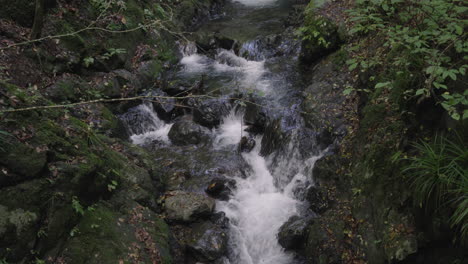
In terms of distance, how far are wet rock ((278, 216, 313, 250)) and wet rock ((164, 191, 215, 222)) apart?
1.63 m

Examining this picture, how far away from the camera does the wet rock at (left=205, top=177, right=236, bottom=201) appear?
7.42 meters

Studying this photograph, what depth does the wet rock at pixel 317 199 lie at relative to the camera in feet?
21.3

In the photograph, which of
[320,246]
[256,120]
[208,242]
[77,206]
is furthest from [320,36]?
[77,206]

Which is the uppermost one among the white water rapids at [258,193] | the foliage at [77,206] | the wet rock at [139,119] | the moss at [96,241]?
the foliage at [77,206]

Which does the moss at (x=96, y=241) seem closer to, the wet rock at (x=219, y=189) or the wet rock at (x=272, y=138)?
the wet rock at (x=219, y=189)

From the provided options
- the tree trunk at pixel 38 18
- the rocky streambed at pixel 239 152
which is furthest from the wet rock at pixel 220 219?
the tree trunk at pixel 38 18

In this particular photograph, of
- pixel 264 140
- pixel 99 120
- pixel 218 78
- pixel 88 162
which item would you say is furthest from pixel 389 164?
pixel 218 78

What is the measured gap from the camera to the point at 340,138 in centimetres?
709

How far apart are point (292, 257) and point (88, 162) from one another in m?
4.16

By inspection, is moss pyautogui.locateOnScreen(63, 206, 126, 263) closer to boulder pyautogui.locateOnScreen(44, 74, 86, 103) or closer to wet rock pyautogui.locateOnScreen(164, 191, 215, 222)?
wet rock pyautogui.locateOnScreen(164, 191, 215, 222)

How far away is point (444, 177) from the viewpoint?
3.51m

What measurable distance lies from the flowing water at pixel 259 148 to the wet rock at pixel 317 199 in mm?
217

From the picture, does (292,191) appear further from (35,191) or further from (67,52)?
(67,52)

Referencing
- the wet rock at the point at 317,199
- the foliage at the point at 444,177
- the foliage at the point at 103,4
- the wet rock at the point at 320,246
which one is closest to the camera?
the foliage at the point at 444,177
